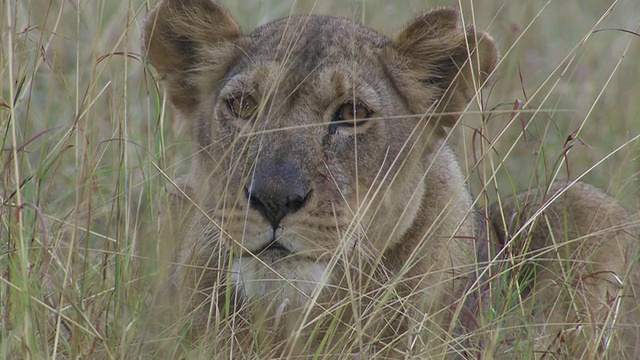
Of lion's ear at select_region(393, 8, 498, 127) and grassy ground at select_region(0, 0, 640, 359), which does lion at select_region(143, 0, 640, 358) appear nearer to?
lion's ear at select_region(393, 8, 498, 127)

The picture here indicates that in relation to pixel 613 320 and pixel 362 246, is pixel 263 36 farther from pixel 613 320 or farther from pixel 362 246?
pixel 613 320

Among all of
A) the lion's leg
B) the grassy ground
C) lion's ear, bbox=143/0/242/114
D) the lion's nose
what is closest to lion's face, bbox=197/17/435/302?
the lion's nose

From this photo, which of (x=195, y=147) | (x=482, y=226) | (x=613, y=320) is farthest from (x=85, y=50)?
(x=613, y=320)

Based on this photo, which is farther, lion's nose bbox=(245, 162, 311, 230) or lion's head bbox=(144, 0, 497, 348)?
lion's head bbox=(144, 0, 497, 348)

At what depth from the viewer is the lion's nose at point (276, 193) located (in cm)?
374

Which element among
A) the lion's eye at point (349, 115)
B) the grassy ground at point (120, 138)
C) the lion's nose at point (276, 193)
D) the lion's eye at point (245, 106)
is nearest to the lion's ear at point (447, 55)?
the grassy ground at point (120, 138)

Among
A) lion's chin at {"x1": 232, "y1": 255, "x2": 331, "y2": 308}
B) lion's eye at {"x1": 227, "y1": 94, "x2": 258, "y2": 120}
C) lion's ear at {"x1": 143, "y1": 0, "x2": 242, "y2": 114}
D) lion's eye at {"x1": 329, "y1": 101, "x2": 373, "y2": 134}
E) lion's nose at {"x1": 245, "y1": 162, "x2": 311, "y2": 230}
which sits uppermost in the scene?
lion's ear at {"x1": 143, "y1": 0, "x2": 242, "y2": 114}

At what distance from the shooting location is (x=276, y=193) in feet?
12.3

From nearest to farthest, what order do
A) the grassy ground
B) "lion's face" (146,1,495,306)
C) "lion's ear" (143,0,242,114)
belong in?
the grassy ground
"lion's face" (146,1,495,306)
"lion's ear" (143,0,242,114)

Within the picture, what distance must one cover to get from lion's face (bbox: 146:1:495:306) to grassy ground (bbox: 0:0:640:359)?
8.0 inches

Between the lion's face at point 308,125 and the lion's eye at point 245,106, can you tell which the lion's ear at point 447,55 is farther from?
the lion's eye at point 245,106

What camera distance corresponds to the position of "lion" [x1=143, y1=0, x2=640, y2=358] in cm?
380

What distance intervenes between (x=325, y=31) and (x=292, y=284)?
129 centimetres

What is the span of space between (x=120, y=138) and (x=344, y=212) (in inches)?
35.0
